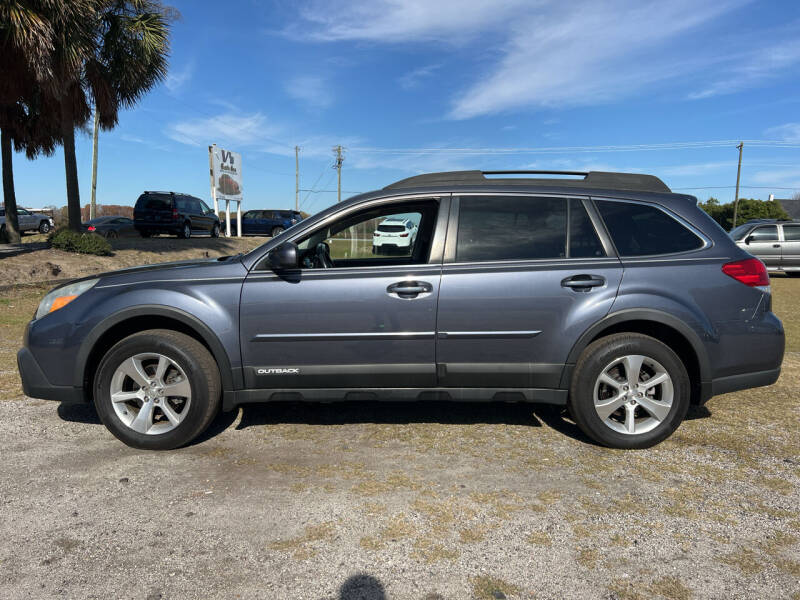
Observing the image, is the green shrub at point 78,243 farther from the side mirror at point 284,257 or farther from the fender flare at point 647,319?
the fender flare at point 647,319

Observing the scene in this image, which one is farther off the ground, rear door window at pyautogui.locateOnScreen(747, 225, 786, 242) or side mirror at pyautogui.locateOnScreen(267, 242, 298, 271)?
rear door window at pyautogui.locateOnScreen(747, 225, 786, 242)

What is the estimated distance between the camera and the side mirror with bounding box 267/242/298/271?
11.3 ft

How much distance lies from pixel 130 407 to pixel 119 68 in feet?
45.1

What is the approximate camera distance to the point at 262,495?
302 cm

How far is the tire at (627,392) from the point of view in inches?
139

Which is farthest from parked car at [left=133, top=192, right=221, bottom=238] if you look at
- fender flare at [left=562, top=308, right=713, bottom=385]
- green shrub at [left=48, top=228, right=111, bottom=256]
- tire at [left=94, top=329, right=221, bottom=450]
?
fender flare at [left=562, top=308, right=713, bottom=385]

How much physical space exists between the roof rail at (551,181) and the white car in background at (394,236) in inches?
12.7

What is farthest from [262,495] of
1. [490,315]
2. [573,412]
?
[573,412]

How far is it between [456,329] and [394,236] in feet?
4.91

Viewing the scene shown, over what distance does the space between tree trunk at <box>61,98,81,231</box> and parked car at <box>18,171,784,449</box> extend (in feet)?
42.6

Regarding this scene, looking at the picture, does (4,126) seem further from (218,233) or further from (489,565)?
(489,565)

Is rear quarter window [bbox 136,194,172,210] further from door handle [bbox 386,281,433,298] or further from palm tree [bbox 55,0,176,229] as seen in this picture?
door handle [bbox 386,281,433,298]

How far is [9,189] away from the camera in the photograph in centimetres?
2022

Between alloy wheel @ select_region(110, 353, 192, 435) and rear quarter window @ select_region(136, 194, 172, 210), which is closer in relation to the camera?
alloy wheel @ select_region(110, 353, 192, 435)
